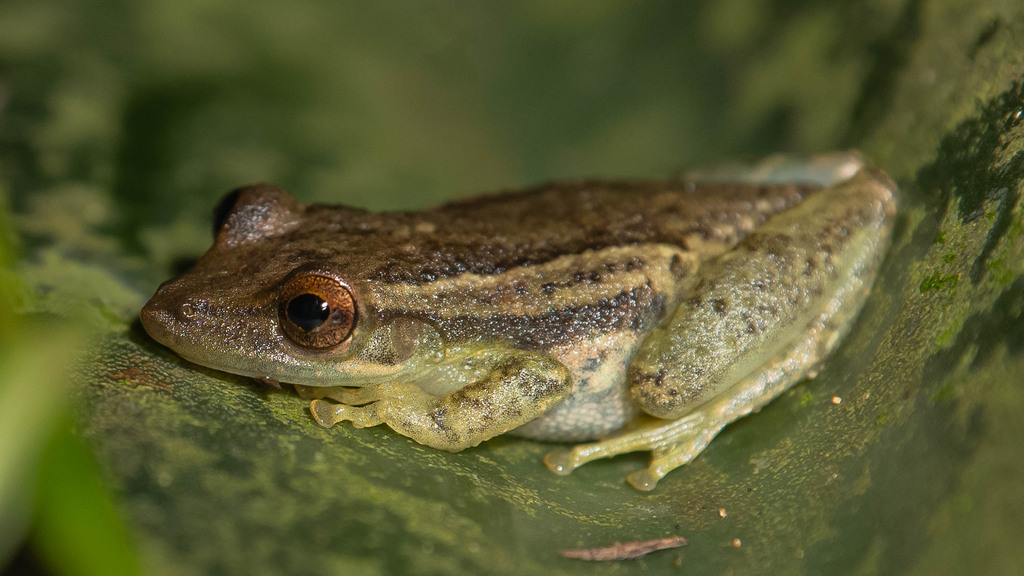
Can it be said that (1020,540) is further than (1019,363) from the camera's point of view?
No

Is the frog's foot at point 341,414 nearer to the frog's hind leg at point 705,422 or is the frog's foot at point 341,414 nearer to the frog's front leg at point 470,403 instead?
the frog's front leg at point 470,403

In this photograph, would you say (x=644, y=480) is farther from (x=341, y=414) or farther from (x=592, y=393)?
(x=341, y=414)

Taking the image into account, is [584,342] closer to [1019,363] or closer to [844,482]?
[844,482]

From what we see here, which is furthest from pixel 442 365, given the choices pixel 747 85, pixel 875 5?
pixel 875 5

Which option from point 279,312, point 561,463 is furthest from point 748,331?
point 279,312

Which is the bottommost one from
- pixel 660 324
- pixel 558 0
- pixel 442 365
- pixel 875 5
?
pixel 442 365

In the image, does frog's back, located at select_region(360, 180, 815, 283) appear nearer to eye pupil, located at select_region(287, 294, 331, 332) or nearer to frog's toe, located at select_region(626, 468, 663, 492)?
eye pupil, located at select_region(287, 294, 331, 332)

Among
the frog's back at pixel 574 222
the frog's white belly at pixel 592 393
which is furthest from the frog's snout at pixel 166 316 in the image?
the frog's white belly at pixel 592 393
